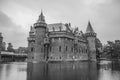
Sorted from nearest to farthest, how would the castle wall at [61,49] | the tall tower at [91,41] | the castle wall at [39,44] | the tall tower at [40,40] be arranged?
the castle wall at [39,44]
the tall tower at [40,40]
the castle wall at [61,49]
the tall tower at [91,41]

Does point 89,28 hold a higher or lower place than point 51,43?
higher

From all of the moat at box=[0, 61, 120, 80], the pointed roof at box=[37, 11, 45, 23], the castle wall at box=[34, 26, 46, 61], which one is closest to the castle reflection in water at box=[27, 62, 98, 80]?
the moat at box=[0, 61, 120, 80]

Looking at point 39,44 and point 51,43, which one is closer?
point 39,44

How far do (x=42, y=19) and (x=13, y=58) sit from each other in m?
43.4

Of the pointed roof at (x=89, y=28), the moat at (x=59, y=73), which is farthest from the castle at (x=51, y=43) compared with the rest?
the moat at (x=59, y=73)

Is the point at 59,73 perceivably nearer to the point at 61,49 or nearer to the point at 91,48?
the point at 61,49

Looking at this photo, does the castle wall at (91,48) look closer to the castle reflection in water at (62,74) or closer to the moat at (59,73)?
the moat at (59,73)

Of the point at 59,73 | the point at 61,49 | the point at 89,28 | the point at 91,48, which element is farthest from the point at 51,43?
the point at 59,73

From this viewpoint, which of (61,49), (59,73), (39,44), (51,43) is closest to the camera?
(59,73)

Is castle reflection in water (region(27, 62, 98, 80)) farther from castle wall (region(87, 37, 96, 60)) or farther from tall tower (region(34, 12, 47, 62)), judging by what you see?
castle wall (region(87, 37, 96, 60))

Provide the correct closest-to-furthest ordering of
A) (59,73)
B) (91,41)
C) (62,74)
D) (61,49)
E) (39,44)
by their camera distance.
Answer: (62,74)
(59,73)
(39,44)
(61,49)
(91,41)

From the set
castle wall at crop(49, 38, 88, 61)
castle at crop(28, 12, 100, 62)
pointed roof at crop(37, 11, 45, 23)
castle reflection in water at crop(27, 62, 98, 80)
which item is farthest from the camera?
pointed roof at crop(37, 11, 45, 23)

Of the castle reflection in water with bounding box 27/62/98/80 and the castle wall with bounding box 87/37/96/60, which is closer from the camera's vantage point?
the castle reflection in water with bounding box 27/62/98/80

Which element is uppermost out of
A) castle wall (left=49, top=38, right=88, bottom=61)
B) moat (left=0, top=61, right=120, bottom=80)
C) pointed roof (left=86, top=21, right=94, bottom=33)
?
pointed roof (left=86, top=21, right=94, bottom=33)
